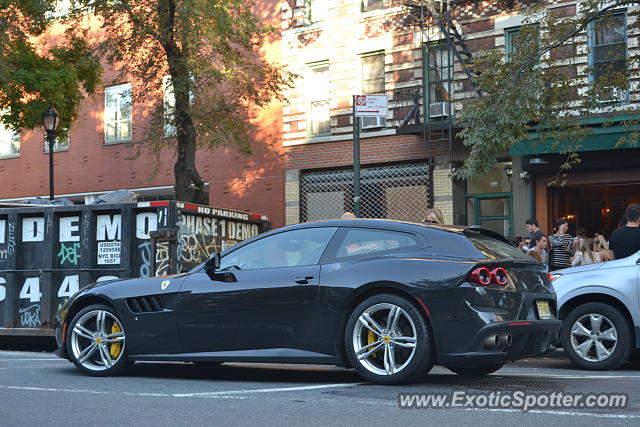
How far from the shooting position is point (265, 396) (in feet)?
23.9

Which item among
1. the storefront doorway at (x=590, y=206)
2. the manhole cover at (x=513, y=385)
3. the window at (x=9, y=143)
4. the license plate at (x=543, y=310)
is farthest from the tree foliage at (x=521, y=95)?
the window at (x=9, y=143)

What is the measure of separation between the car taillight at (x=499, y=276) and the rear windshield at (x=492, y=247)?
0.18 metres

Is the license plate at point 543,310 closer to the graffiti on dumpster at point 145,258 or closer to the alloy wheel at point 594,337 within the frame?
the alloy wheel at point 594,337

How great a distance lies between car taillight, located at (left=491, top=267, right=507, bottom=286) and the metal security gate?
46.2 feet

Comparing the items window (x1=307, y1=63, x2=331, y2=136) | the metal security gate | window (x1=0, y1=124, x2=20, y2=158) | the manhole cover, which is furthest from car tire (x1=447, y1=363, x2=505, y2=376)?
window (x1=0, y1=124, x2=20, y2=158)

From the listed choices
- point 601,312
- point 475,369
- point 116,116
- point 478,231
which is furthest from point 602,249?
point 116,116

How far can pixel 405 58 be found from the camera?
881 inches

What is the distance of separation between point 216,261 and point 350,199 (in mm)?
15087

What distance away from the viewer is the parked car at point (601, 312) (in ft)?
32.6

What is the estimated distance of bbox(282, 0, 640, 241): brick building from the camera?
19.8 metres

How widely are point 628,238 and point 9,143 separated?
2416cm

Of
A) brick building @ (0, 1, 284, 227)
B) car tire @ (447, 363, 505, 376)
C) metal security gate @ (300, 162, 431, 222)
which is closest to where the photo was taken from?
car tire @ (447, 363, 505, 376)

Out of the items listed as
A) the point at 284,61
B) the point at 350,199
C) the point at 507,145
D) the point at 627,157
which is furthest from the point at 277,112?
the point at 507,145

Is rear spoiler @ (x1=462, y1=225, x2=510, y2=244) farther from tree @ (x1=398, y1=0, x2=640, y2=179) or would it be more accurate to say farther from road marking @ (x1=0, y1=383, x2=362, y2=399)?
tree @ (x1=398, y1=0, x2=640, y2=179)
